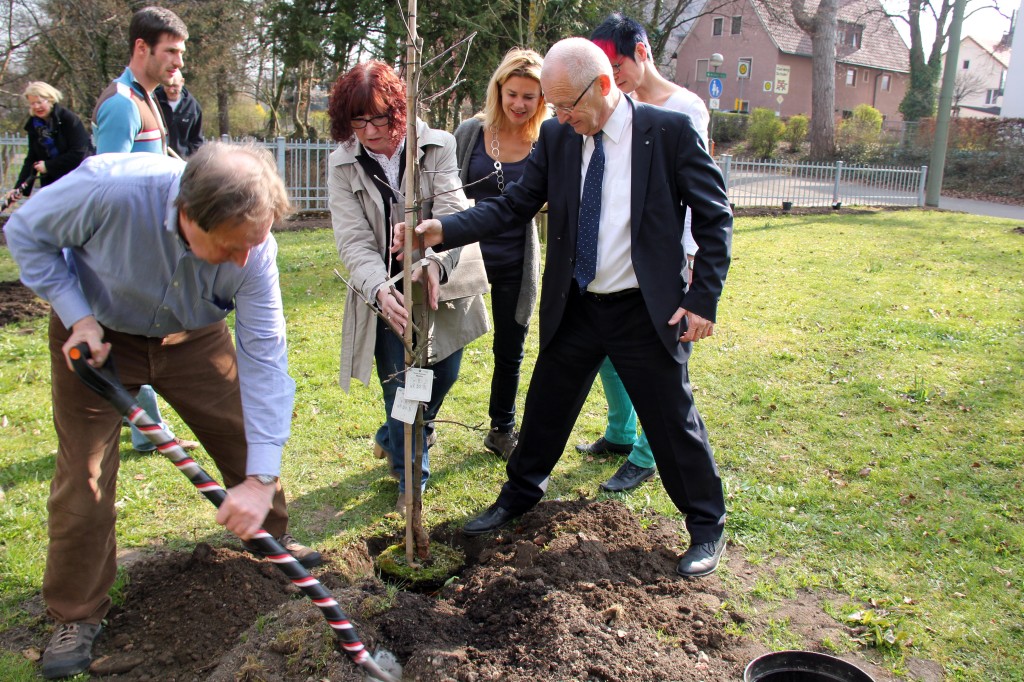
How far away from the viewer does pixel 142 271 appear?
99.7 inches

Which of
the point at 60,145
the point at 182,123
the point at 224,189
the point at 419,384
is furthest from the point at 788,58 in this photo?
the point at 224,189

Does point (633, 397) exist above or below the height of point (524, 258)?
below

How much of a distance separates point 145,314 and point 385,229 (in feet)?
3.68

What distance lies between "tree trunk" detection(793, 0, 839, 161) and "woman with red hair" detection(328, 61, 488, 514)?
25.2 meters

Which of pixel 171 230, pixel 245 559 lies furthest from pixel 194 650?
pixel 171 230

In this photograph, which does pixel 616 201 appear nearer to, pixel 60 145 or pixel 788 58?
pixel 60 145

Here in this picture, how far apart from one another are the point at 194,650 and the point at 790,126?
99.5ft

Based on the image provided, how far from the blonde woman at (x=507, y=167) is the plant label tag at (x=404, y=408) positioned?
1008 mm

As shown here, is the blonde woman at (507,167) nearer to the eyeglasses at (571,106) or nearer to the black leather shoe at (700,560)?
the eyeglasses at (571,106)

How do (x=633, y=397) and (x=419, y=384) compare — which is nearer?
(x=419, y=384)

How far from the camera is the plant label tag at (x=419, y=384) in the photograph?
299 centimetres

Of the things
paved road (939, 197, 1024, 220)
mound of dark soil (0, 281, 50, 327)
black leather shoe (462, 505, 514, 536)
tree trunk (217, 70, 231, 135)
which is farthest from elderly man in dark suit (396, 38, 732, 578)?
tree trunk (217, 70, 231, 135)

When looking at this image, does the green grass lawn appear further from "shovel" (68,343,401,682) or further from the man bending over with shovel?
"shovel" (68,343,401,682)

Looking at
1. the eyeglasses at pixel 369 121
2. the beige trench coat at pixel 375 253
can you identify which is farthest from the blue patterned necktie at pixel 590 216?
the eyeglasses at pixel 369 121
